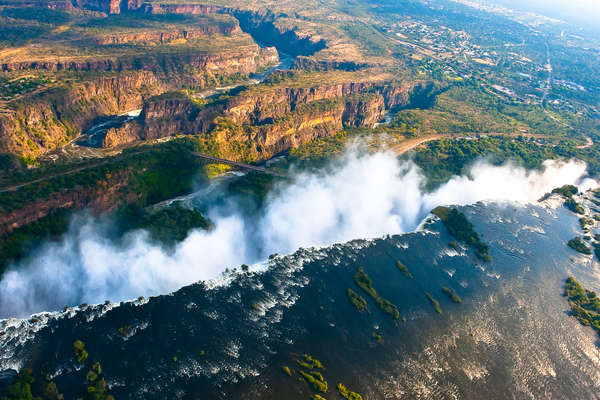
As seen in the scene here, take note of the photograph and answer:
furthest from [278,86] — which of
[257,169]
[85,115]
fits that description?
[85,115]

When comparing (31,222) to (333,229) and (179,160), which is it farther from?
(333,229)

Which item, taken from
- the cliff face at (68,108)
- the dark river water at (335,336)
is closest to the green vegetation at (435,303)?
the dark river water at (335,336)

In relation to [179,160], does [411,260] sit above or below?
below

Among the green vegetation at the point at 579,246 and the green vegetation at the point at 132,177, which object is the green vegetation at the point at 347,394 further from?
the green vegetation at the point at 579,246

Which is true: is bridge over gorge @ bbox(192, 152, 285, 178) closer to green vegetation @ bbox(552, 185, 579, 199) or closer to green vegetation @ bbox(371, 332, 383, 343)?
green vegetation @ bbox(371, 332, 383, 343)

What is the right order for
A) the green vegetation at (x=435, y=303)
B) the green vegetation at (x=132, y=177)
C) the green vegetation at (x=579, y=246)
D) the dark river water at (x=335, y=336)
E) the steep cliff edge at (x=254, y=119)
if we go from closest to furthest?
the dark river water at (x=335, y=336) < the green vegetation at (x=435, y=303) < the green vegetation at (x=132, y=177) < the green vegetation at (x=579, y=246) < the steep cliff edge at (x=254, y=119)

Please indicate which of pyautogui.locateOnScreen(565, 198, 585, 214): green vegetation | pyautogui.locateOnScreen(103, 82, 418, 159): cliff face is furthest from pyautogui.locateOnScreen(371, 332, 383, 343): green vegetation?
pyautogui.locateOnScreen(565, 198, 585, 214): green vegetation
